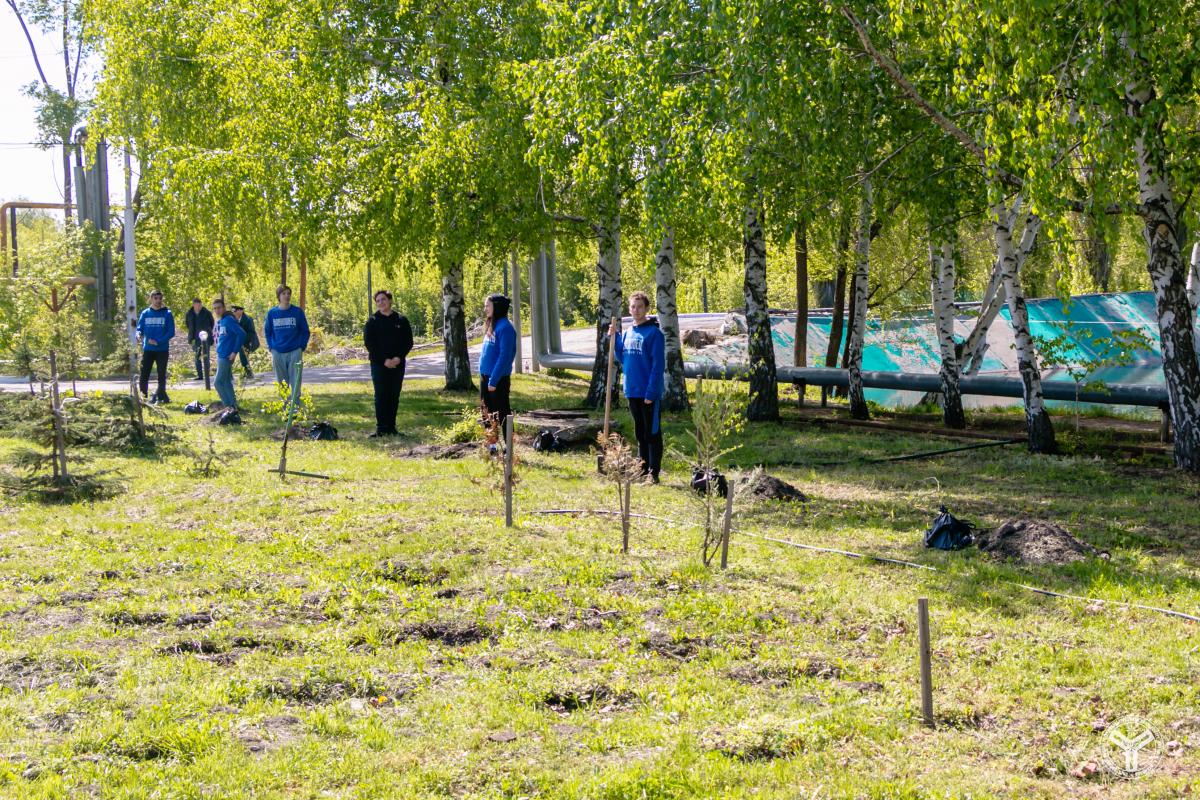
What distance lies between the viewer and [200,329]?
934 inches

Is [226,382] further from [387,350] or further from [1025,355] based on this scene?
[1025,355]

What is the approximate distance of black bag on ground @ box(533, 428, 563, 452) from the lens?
13.5 m

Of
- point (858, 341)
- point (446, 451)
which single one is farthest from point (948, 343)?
point (446, 451)

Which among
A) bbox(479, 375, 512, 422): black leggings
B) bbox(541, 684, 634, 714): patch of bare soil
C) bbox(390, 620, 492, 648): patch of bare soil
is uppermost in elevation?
bbox(479, 375, 512, 422): black leggings

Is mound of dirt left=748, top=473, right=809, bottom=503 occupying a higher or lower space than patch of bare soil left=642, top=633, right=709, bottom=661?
higher

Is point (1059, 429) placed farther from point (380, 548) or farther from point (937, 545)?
point (380, 548)

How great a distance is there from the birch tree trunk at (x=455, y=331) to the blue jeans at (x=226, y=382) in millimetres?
4750

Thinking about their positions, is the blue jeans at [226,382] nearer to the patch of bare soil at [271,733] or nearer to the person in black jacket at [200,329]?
the person in black jacket at [200,329]

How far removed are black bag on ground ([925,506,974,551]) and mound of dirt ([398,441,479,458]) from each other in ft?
18.8

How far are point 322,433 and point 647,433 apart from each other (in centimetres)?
516

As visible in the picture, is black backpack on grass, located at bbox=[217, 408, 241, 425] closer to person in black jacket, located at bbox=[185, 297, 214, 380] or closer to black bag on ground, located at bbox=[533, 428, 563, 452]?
black bag on ground, located at bbox=[533, 428, 563, 452]

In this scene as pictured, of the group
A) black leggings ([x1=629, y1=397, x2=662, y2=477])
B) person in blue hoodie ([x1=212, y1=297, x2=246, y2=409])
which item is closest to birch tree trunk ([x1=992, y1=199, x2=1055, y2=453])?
black leggings ([x1=629, y1=397, x2=662, y2=477])

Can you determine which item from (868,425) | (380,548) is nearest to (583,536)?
(380,548)

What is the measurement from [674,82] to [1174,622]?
748cm
